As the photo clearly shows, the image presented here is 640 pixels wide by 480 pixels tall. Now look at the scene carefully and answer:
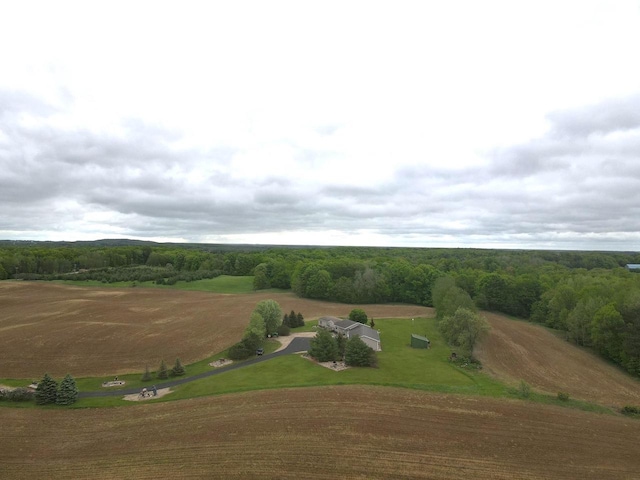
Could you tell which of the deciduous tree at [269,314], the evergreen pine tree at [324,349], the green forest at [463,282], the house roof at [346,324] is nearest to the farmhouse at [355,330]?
the house roof at [346,324]

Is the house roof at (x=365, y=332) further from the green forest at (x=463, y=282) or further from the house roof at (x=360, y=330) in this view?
the green forest at (x=463, y=282)

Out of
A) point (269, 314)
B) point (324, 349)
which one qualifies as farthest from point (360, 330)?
point (269, 314)

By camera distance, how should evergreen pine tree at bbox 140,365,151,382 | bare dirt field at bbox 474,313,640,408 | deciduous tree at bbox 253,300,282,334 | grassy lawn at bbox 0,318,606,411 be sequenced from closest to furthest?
1. grassy lawn at bbox 0,318,606,411
2. bare dirt field at bbox 474,313,640,408
3. evergreen pine tree at bbox 140,365,151,382
4. deciduous tree at bbox 253,300,282,334

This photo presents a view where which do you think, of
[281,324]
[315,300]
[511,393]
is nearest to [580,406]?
[511,393]

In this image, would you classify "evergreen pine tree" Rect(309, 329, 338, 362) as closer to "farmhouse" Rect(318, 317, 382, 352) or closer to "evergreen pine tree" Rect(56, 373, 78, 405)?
"farmhouse" Rect(318, 317, 382, 352)

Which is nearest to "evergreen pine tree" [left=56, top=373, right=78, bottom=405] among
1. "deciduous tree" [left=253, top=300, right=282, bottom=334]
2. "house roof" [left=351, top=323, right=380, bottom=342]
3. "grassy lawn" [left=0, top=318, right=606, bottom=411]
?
"grassy lawn" [left=0, top=318, right=606, bottom=411]

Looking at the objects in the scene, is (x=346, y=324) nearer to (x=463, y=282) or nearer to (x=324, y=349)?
(x=324, y=349)
